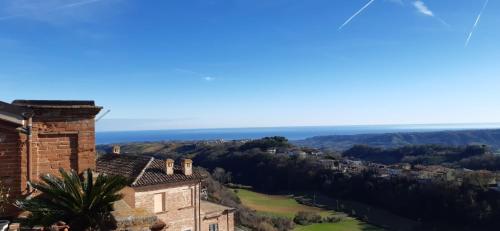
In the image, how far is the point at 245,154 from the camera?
78188 mm

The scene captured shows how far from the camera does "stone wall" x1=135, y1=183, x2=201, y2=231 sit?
21.8 m

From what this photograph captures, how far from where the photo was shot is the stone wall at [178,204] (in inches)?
859

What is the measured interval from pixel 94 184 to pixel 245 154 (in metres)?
73.5

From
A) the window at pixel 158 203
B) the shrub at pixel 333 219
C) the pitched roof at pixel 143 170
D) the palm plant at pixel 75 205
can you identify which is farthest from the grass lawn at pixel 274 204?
the palm plant at pixel 75 205

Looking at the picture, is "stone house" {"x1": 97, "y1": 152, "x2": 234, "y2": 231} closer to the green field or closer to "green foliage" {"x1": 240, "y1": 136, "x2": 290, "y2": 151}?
the green field

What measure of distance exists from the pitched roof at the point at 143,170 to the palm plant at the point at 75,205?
1667 cm

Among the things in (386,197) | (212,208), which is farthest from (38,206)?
(386,197)

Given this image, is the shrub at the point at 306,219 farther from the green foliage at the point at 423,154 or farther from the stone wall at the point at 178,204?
the green foliage at the point at 423,154

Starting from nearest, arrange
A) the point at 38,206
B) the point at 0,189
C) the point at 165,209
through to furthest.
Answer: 1. the point at 38,206
2. the point at 0,189
3. the point at 165,209

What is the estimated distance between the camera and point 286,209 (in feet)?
163

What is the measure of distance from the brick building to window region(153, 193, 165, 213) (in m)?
16.6

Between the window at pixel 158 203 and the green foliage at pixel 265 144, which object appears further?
the green foliage at pixel 265 144

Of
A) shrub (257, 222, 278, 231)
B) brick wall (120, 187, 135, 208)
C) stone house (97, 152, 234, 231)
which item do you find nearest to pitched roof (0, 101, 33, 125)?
brick wall (120, 187, 135, 208)

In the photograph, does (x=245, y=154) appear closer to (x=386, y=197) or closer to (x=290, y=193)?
(x=290, y=193)
